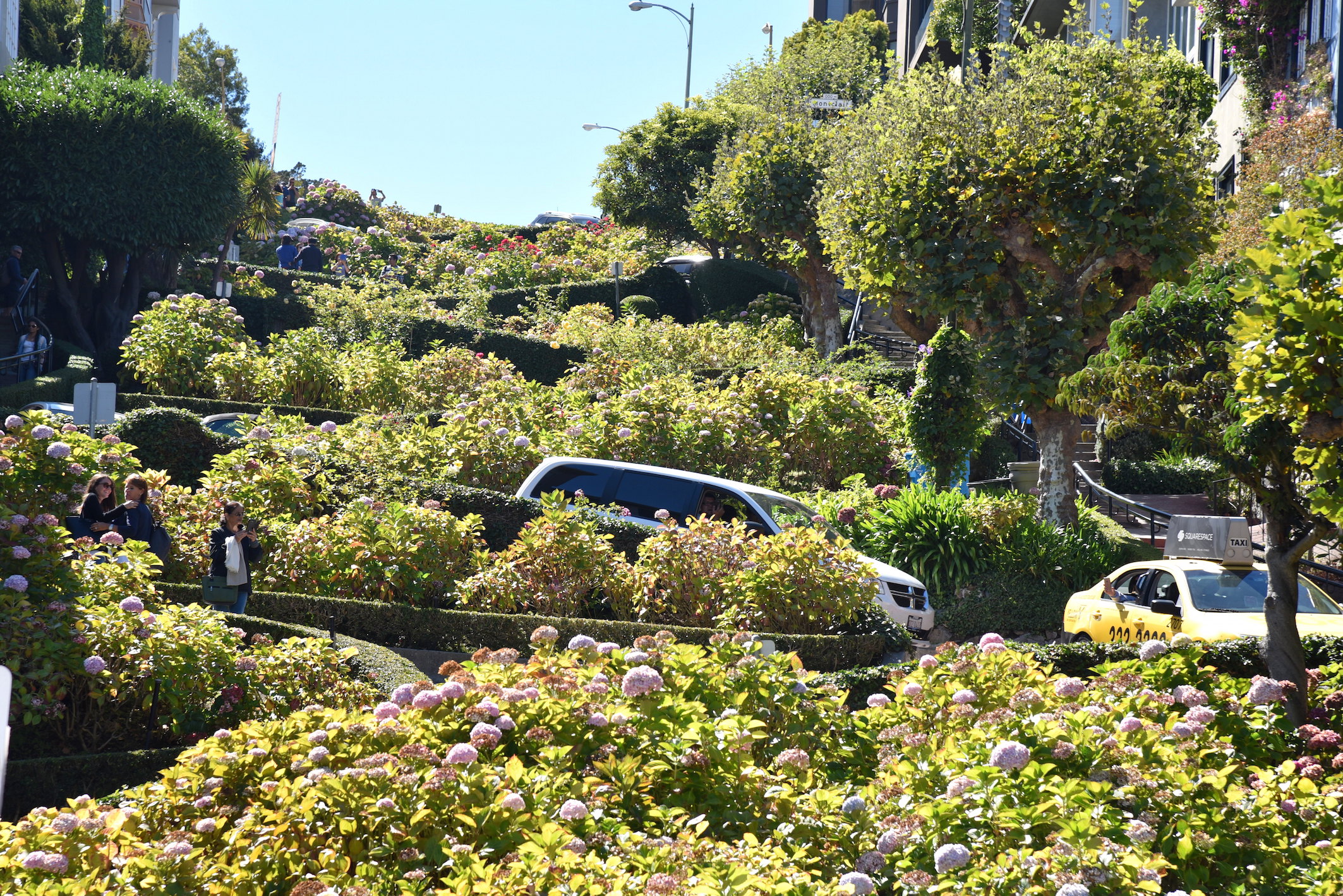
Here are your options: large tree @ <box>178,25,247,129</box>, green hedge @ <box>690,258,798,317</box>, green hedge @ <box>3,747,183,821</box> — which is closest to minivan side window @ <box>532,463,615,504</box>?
green hedge @ <box>3,747,183,821</box>

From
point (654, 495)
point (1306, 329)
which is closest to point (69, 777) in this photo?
point (1306, 329)

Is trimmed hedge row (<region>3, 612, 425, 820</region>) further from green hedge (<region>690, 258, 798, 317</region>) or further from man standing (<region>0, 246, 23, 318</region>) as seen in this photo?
green hedge (<region>690, 258, 798, 317</region>)

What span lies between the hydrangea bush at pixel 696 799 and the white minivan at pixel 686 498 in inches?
291

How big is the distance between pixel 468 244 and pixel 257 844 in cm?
4693

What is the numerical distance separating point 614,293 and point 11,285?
1789cm

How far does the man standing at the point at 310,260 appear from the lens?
44.3m

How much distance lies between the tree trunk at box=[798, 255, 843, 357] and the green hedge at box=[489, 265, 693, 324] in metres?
7.05

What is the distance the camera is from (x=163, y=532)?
1069cm

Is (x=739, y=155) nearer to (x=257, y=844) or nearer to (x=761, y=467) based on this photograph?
(x=761, y=467)

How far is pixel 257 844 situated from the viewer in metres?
4.12

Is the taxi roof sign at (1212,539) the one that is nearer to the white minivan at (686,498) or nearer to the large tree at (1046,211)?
the white minivan at (686,498)

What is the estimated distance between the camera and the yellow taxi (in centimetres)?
1027

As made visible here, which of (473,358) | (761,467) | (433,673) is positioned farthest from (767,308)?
(433,673)

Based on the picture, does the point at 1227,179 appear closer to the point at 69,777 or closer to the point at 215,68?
the point at 69,777
